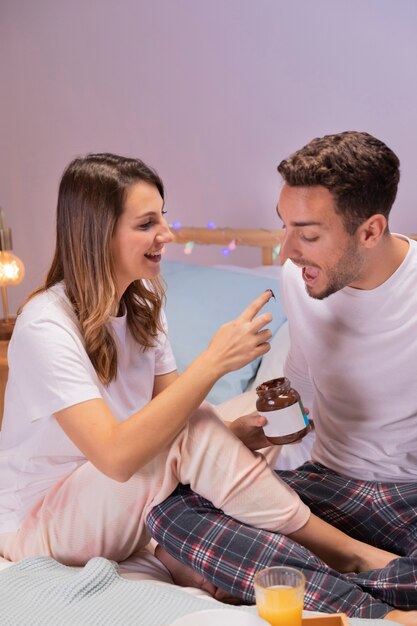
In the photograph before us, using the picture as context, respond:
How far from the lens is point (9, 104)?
129 inches

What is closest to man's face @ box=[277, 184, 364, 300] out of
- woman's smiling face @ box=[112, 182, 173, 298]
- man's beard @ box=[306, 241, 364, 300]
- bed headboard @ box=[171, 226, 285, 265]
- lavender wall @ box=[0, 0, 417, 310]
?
man's beard @ box=[306, 241, 364, 300]

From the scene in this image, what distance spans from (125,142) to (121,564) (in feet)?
6.15

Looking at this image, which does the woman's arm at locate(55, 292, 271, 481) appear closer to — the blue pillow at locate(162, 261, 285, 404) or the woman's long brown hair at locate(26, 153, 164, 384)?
the woman's long brown hair at locate(26, 153, 164, 384)

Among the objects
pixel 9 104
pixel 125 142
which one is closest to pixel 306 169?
pixel 125 142

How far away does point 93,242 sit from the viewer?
58.1 inches

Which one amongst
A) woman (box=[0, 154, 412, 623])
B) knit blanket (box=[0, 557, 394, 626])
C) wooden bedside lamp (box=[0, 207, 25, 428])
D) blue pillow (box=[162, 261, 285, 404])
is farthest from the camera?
wooden bedside lamp (box=[0, 207, 25, 428])

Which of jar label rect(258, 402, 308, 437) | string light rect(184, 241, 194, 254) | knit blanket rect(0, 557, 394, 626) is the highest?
string light rect(184, 241, 194, 254)

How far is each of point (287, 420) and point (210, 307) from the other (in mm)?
988

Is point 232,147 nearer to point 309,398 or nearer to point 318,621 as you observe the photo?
point 309,398

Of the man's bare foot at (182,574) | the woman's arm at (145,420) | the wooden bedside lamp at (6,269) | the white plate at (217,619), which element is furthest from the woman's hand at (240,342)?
the wooden bedside lamp at (6,269)

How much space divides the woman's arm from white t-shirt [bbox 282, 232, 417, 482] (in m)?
0.23

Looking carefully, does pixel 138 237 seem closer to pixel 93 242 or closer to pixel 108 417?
pixel 93 242

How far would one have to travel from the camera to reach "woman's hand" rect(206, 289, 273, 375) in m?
1.37

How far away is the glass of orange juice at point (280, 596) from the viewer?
0.96 m
